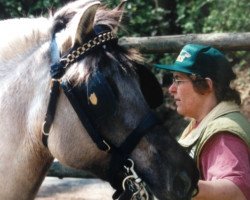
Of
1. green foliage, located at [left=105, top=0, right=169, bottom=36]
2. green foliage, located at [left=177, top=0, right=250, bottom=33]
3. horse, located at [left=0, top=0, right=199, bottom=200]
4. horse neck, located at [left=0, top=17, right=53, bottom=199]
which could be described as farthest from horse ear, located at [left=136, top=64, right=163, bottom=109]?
green foliage, located at [left=105, top=0, right=169, bottom=36]

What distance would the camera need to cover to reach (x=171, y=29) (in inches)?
365

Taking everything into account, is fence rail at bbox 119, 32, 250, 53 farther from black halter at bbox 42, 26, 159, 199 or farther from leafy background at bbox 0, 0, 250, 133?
leafy background at bbox 0, 0, 250, 133

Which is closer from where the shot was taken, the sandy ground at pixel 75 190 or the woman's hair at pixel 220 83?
the woman's hair at pixel 220 83

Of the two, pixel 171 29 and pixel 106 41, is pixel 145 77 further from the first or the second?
pixel 171 29

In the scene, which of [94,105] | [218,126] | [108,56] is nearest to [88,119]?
[94,105]


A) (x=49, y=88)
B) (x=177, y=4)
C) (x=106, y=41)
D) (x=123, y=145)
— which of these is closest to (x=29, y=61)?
(x=49, y=88)

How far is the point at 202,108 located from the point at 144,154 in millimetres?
609

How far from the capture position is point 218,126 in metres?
2.45

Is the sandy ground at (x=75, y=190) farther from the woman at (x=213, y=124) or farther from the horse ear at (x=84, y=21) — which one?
the horse ear at (x=84, y=21)

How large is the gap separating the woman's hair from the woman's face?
0.09 feet

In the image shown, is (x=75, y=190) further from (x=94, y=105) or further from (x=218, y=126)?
(x=94, y=105)

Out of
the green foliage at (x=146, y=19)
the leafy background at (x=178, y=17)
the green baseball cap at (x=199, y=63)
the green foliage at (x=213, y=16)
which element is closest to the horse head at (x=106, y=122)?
the green baseball cap at (x=199, y=63)

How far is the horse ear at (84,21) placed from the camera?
2051 mm

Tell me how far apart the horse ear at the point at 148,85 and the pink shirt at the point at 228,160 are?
332mm
